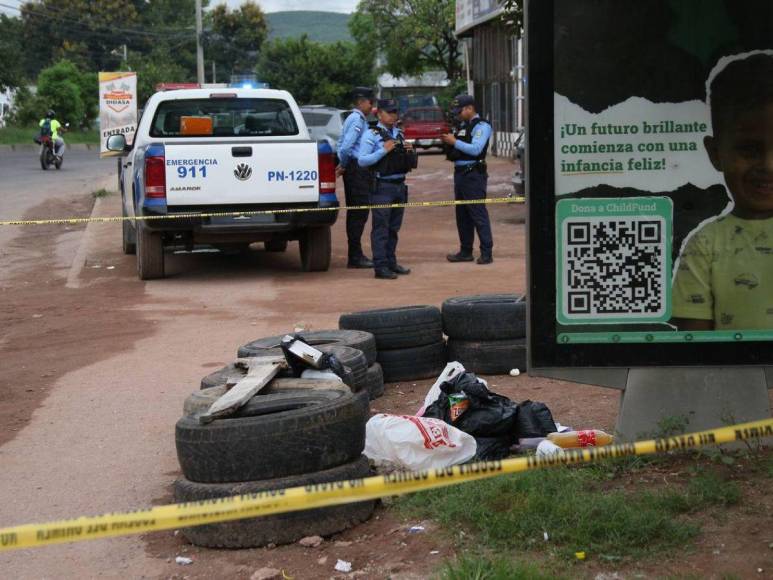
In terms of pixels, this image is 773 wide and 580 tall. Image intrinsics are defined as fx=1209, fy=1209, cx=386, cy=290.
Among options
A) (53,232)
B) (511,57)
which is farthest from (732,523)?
(511,57)

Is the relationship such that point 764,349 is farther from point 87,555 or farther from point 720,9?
point 87,555

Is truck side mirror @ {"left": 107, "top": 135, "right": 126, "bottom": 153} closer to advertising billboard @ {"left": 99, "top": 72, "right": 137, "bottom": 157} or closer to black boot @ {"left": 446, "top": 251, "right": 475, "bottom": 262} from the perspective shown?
black boot @ {"left": 446, "top": 251, "right": 475, "bottom": 262}

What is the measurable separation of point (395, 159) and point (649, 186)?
749 cm

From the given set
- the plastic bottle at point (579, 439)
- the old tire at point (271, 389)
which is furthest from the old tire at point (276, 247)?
the plastic bottle at point (579, 439)

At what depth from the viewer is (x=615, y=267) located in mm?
5672

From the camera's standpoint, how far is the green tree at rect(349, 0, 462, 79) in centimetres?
5878

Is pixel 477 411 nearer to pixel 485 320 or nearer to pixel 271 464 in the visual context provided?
pixel 271 464

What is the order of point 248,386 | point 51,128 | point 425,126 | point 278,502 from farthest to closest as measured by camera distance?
point 425,126
point 51,128
point 248,386
point 278,502

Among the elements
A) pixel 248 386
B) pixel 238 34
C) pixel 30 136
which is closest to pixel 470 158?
pixel 248 386

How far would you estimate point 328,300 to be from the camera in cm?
1166

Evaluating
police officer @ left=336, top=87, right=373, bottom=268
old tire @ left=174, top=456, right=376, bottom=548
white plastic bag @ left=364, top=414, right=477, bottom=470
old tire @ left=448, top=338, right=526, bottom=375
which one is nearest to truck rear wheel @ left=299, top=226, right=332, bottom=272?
police officer @ left=336, top=87, right=373, bottom=268

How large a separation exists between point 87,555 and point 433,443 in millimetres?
1681

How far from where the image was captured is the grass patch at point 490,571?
442 cm

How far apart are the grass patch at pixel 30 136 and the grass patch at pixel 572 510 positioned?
50014mm
